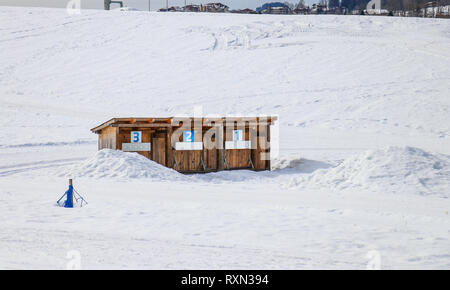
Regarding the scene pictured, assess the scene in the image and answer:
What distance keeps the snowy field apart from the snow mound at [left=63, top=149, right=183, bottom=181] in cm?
7

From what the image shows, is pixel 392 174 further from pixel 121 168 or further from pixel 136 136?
pixel 136 136

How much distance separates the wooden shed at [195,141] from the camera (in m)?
21.4

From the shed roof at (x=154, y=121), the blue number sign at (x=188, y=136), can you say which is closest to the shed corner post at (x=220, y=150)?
the shed roof at (x=154, y=121)

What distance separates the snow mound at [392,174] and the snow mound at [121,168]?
15.2 ft

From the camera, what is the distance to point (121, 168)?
19.0m

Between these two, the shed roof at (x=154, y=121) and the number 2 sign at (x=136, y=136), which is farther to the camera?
the number 2 sign at (x=136, y=136)

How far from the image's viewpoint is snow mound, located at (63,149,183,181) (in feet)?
61.4

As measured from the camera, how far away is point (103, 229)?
11398 millimetres

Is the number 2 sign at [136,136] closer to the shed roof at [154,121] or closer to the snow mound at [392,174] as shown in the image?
the shed roof at [154,121]

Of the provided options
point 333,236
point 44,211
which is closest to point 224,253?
point 333,236

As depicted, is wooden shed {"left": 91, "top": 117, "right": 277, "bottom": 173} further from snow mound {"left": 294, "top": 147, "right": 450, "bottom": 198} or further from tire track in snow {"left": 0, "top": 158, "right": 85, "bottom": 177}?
snow mound {"left": 294, "top": 147, "right": 450, "bottom": 198}

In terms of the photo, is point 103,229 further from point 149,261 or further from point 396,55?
point 396,55

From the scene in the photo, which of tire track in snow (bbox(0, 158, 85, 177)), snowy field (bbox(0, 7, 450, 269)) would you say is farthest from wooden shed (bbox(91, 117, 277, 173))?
tire track in snow (bbox(0, 158, 85, 177))
